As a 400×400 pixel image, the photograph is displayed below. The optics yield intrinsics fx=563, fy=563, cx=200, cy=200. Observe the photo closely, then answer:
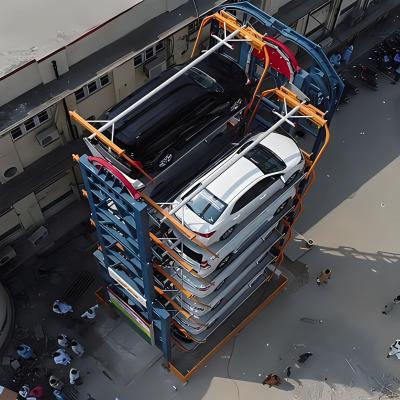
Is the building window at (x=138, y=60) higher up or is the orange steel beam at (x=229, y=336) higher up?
the building window at (x=138, y=60)

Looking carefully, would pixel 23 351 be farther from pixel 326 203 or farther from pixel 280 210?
pixel 326 203

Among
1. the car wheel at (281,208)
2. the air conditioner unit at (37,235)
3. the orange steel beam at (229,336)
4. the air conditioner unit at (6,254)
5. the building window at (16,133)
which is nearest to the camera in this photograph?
the car wheel at (281,208)

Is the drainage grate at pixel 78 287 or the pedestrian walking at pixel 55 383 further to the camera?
the drainage grate at pixel 78 287

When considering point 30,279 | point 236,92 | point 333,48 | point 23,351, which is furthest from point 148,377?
point 333,48

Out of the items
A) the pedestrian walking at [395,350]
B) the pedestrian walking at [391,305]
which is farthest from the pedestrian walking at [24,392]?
the pedestrian walking at [391,305]

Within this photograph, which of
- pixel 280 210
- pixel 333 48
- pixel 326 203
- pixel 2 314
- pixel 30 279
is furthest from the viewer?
pixel 333 48

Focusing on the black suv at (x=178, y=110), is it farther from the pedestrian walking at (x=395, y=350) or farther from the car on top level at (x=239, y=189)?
the pedestrian walking at (x=395, y=350)
